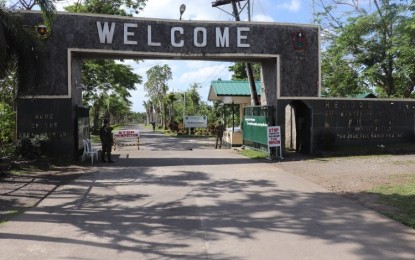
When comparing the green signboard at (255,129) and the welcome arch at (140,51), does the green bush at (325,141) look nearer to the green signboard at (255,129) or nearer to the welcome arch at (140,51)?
the welcome arch at (140,51)

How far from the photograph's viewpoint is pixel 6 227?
6625 millimetres

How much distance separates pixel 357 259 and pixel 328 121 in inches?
535

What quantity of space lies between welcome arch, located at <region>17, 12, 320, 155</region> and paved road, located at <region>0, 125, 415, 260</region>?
5801 mm

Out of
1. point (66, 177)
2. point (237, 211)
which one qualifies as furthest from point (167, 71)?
point (237, 211)

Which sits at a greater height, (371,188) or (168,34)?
(168,34)

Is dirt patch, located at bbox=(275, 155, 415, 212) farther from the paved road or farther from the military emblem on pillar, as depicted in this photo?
the military emblem on pillar

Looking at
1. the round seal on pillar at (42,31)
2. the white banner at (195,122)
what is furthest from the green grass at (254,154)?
the white banner at (195,122)

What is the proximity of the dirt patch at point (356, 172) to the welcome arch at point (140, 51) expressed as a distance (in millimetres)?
3643

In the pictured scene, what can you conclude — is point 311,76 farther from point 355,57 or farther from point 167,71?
point 167,71

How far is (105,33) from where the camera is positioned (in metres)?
16.2

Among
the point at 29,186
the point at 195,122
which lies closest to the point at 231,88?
the point at 195,122

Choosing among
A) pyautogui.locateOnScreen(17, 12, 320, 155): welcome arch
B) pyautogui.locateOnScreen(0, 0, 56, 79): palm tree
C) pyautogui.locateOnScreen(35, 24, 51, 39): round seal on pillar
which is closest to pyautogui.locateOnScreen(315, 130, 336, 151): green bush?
pyautogui.locateOnScreen(17, 12, 320, 155): welcome arch

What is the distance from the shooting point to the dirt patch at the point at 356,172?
948cm

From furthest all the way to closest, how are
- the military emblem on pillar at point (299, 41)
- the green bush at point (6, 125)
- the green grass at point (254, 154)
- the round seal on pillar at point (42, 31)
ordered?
the green bush at point (6, 125)
the military emblem on pillar at point (299, 41)
the green grass at point (254, 154)
the round seal on pillar at point (42, 31)
